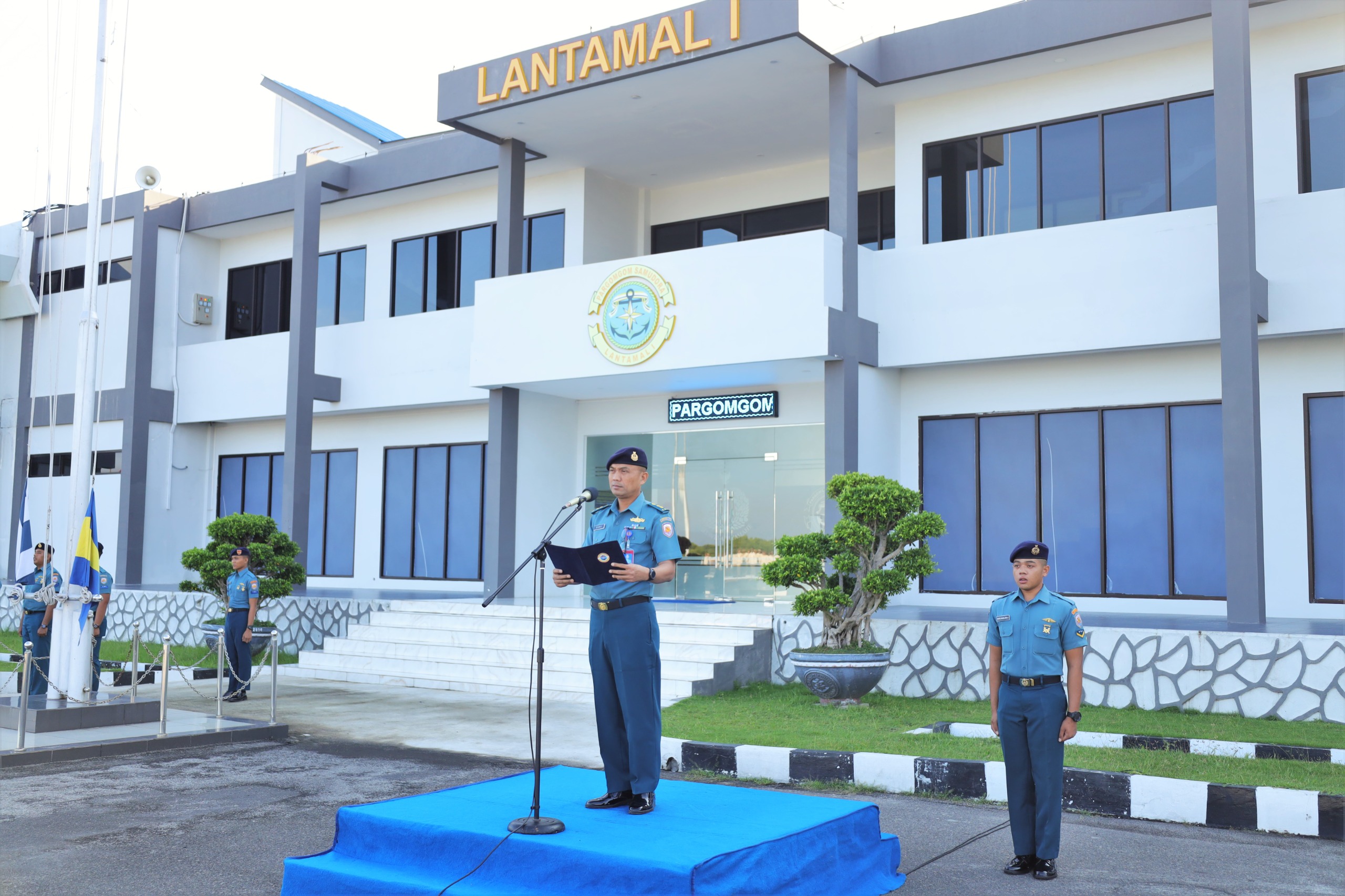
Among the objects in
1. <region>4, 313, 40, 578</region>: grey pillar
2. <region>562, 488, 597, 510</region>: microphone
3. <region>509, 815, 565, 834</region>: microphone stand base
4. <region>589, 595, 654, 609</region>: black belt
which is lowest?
<region>509, 815, 565, 834</region>: microphone stand base

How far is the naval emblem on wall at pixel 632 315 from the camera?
1667 centimetres

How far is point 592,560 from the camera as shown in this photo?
588 cm

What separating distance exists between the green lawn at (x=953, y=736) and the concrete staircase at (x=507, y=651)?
0.48 m

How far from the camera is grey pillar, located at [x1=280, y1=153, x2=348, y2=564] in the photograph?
71.1 feet

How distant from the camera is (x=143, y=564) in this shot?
24.1 meters

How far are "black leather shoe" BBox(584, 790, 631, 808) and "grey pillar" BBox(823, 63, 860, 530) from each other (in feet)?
31.4

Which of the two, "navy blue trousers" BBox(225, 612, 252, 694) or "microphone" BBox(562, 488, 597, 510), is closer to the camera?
"microphone" BBox(562, 488, 597, 510)

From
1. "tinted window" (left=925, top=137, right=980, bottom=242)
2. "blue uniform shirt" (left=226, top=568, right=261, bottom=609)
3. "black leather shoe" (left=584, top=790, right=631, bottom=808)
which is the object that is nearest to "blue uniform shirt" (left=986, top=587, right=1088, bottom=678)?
"black leather shoe" (left=584, top=790, right=631, bottom=808)

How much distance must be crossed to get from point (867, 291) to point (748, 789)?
1093 centimetres

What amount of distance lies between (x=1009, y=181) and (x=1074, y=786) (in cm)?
1076

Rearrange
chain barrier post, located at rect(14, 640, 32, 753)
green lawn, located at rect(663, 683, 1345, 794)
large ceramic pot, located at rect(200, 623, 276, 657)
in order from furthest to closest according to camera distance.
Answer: large ceramic pot, located at rect(200, 623, 276, 657)
chain barrier post, located at rect(14, 640, 32, 753)
green lawn, located at rect(663, 683, 1345, 794)

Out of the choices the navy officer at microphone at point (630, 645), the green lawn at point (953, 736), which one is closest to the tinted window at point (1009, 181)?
the green lawn at point (953, 736)

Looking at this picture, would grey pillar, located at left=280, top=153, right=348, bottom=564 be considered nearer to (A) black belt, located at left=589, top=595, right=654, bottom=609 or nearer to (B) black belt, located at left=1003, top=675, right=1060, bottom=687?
(A) black belt, located at left=589, top=595, right=654, bottom=609

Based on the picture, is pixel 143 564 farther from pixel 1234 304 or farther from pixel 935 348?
pixel 1234 304
